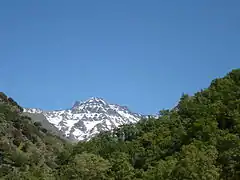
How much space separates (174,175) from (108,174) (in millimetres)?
18066

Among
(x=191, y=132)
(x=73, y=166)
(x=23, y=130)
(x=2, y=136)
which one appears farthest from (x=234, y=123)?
(x=23, y=130)

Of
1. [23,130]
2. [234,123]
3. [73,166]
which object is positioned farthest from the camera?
[23,130]

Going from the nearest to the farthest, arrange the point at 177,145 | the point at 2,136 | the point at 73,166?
the point at 73,166
the point at 177,145
the point at 2,136

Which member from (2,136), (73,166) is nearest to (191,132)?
(73,166)

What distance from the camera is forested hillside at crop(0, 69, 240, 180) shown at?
1889 inches

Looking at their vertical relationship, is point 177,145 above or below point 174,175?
above

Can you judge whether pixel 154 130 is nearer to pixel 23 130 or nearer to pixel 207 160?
pixel 207 160

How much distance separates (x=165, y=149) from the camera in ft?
215

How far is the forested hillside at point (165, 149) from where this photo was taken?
47969mm

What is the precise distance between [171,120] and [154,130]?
11.8 feet

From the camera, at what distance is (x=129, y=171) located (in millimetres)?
58156

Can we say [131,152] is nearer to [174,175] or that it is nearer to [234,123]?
[234,123]

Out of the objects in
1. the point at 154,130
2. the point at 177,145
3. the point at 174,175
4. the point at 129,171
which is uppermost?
the point at 154,130

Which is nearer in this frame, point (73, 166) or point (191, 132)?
point (73, 166)
